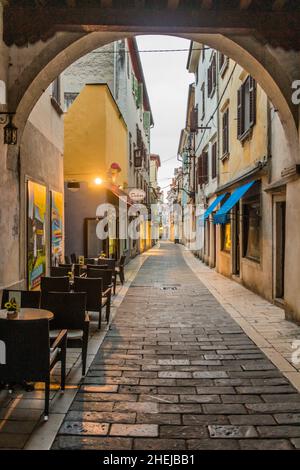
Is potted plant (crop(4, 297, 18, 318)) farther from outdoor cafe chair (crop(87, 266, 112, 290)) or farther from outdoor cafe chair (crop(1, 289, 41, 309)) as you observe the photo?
outdoor cafe chair (crop(87, 266, 112, 290))

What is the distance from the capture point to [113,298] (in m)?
11.1

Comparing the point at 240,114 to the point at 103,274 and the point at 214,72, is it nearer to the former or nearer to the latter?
the point at 214,72

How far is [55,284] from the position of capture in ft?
24.8

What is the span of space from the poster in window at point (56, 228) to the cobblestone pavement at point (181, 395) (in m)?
3.86

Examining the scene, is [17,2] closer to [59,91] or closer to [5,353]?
[59,91]

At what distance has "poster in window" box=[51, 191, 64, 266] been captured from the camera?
10.9 meters

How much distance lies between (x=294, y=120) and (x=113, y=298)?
21.0 ft

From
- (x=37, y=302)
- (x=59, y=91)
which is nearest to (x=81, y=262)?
(x=59, y=91)

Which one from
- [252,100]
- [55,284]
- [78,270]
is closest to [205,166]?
[252,100]

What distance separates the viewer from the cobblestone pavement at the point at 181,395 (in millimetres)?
3666

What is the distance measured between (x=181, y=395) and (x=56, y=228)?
25.0 ft

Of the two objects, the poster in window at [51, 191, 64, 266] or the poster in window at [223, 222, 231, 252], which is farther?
the poster in window at [223, 222, 231, 252]

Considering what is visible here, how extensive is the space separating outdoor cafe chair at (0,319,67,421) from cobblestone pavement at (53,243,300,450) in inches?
23.6

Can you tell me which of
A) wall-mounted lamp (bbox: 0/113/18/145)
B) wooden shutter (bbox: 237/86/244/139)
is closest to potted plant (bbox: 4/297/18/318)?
wall-mounted lamp (bbox: 0/113/18/145)
